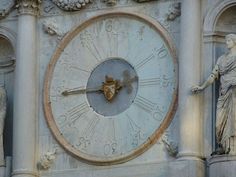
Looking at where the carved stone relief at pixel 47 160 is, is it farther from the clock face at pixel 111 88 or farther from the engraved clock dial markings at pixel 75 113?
the engraved clock dial markings at pixel 75 113

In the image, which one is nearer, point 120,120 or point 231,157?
point 231,157

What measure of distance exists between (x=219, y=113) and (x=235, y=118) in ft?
0.88

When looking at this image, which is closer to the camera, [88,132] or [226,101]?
[226,101]

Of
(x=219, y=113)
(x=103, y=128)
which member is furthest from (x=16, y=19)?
(x=219, y=113)

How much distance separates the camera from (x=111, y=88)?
23578 mm

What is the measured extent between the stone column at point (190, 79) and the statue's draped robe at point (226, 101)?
Result: 1.23ft

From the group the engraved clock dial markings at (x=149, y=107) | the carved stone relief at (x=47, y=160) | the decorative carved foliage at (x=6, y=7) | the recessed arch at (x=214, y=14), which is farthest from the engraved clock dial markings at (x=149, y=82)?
the decorative carved foliage at (x=6, y=7)

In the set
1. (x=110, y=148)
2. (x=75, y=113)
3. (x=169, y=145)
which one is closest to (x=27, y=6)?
(x=75, y=113)

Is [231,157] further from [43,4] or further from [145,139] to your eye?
[43,4]

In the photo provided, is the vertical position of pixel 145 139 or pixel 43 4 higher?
pixel 43 4

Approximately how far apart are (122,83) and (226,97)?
1874mm

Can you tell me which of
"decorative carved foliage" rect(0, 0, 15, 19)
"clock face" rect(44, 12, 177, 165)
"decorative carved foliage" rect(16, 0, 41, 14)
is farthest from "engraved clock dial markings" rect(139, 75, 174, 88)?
"decorative carved foliage" rect(0, 0, 15, 19)

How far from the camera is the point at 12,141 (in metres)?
24.2

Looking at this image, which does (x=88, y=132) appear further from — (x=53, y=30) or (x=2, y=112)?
(x=53, y=30)
